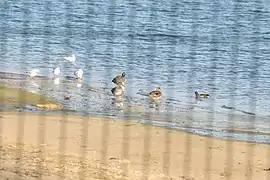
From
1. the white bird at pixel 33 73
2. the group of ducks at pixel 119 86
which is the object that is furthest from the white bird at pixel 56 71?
the white bird at pixel 33 73

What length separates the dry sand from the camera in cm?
916

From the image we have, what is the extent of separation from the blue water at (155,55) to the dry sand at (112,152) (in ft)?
2.92

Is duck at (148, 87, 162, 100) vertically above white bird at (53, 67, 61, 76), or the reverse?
white bird at (53, 67, 61, 76)

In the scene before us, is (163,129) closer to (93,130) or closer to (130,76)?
(93,130)

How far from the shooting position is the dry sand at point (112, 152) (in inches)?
360

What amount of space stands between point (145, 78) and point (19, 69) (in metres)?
2.48

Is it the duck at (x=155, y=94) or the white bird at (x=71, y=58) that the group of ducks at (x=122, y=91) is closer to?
the duck at (x=155, y=94)

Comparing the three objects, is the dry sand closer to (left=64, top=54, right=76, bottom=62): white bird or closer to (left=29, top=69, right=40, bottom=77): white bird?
(left=29, top=69, right=40, bottom=77): white bird

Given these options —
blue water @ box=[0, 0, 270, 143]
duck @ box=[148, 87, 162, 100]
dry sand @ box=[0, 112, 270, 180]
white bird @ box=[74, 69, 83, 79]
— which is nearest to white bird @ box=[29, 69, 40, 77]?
blue water @ box=[0, 0, 270, 143]

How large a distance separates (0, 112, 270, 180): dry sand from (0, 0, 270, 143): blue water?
2.92 feet

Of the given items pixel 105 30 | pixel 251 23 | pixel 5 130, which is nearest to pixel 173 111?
pixel 5 130

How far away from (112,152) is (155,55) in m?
9.99

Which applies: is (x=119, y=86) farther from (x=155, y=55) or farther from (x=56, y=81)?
(x=155, y=55)

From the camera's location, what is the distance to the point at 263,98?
52.9 ft
